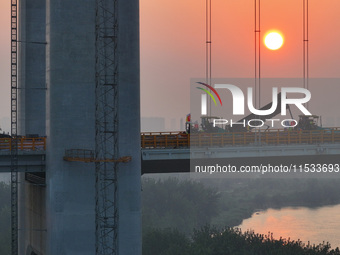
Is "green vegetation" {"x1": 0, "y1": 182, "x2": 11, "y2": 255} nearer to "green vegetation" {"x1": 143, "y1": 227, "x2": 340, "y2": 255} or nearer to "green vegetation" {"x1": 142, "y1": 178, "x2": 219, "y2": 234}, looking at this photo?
"green vegetation" {"x1": 143, "y1": 227, "x2": 340, "y2": 255}

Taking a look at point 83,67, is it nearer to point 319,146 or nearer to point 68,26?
point 68,26

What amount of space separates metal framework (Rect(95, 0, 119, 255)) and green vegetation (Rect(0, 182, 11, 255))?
206 feet

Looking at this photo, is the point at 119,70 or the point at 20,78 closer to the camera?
the point at 119,70

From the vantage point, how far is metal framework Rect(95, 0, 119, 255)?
54.1 m

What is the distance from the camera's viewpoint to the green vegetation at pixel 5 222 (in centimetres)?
11700

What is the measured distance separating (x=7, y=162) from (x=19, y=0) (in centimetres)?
2019

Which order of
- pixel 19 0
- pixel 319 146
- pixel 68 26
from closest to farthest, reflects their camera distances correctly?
pixel 68 26 < pixel 319 146 < pixel 19 0

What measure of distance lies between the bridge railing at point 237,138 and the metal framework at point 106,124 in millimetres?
8803

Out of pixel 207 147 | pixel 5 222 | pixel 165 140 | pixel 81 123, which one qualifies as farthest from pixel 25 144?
pixel 5 222

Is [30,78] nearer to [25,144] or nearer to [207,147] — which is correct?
[25,144]

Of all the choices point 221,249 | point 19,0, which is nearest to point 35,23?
point 19,0

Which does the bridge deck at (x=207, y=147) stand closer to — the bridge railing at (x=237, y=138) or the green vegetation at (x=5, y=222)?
the bridge railing at (x=237, y=138)

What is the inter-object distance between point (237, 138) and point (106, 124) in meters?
15.8

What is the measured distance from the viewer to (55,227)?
5475 centimetres
